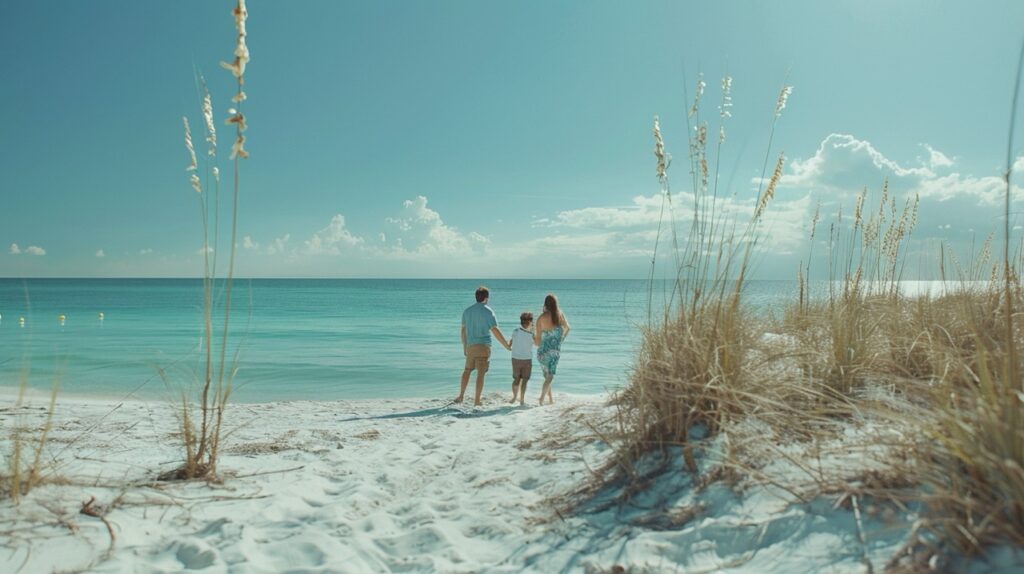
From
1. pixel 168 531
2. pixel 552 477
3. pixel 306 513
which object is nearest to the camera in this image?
pixel 168 531

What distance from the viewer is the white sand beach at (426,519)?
7.30 feet

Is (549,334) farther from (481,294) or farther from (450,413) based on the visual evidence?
(450,413)

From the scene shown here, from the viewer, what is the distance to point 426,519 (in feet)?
10.1

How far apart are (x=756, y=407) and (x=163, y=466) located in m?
3.92

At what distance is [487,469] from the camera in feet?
12.7

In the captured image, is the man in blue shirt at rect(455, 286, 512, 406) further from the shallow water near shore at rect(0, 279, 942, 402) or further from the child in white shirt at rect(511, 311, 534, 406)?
the shallow water near shore at rect(0, 279, 942, 402)

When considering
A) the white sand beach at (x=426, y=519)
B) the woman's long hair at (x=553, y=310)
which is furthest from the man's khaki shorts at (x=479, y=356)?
the white sand beach at (x=426, y=519)

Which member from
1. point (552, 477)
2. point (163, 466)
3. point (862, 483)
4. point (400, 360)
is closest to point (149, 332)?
point (400, 360)

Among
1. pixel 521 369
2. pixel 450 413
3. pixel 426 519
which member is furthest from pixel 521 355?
pixel 426 519

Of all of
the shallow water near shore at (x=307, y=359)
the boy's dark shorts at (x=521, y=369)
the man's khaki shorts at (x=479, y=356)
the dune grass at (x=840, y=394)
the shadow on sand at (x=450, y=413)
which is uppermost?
the dune grass at (x=840, y=394)

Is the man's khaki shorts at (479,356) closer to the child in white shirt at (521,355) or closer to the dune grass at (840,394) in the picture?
the child in white shirt at (521,355)

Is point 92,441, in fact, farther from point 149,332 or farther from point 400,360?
point 149,332

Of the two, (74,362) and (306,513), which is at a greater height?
(306,513)

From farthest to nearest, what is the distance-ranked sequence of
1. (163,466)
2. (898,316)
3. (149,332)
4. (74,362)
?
(149,332), (74,362), (898,316), (163,466)
